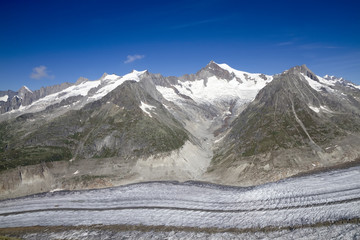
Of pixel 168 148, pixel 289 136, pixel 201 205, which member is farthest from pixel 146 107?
pixel 201 205

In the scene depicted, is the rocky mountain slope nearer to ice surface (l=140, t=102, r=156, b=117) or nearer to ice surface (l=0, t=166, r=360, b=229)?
ice surface (l=140, t=102, r=156, b=117)

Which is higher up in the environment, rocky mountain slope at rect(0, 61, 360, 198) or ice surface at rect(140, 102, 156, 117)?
ice surface at rect(140, 102, 156, 117)

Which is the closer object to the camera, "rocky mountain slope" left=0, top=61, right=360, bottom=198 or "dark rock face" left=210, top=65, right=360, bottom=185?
"dark rock face" left=210, top=65, right=360, bottom=185

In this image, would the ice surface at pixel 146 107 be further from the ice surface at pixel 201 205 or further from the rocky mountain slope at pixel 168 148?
the ice surface at pixel 201 205

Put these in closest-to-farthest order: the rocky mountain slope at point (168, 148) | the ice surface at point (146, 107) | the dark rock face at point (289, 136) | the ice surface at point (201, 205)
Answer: the ice surface at point (201, 205) → the dark rock face at point (289, 136) → the rocky mountain slope at point (168, 148) → the ice surface at point (146, 107)

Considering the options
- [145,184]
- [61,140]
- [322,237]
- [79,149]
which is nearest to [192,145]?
[145,184]

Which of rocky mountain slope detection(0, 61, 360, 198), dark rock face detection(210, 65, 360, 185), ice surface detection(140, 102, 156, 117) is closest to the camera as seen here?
dark rock face detection(210, 65, 360, 185)

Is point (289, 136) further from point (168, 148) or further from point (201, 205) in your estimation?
point (201, 205)

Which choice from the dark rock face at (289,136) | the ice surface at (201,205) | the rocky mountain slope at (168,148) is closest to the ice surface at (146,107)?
the rocky mountain slope at (168,148)

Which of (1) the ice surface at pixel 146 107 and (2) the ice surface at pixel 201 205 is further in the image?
(1) the ice surface at pixel 146 107

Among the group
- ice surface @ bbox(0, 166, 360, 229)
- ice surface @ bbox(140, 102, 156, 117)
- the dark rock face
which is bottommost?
ice surface @ bbox(0, 166, 360, 229)

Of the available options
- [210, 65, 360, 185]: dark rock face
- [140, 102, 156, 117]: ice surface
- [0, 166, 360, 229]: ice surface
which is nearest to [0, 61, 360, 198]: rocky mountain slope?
[210, 65, 360, 185]: dark rock face

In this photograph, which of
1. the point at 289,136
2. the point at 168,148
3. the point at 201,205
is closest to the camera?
the point at 201,205
